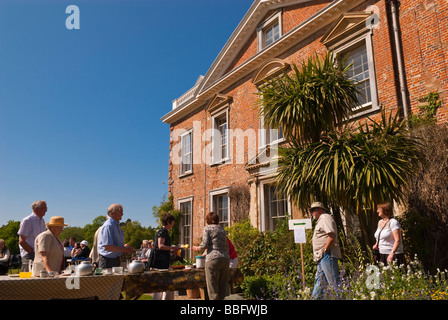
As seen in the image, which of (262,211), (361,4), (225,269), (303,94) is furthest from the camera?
(262,211)

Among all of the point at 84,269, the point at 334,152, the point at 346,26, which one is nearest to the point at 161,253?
the point at 84,269

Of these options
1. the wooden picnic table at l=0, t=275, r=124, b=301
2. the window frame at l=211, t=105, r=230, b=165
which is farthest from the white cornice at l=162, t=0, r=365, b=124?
the wooden picnic table at l=0, t=275, r=124, b=301

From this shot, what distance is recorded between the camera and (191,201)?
15.9 metres

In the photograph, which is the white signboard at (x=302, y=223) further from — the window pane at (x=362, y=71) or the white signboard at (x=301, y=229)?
the window pane at (x=362, y=71)

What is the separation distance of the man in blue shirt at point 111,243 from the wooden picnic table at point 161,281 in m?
0.44

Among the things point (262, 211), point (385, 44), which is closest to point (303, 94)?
point (385, 44)

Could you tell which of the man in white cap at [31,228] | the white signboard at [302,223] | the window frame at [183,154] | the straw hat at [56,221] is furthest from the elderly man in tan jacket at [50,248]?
the window frame at [183,154]

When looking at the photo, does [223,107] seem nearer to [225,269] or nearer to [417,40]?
[417,40]

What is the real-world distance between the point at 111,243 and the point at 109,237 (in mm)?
94

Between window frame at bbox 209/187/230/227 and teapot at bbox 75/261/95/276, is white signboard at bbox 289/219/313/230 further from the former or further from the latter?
window frame at bbox 209/187/230/227

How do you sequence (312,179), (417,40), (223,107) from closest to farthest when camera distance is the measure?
(312,179) < (417,40) < (223,107)

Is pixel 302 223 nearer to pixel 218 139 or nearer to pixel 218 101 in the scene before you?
pixel 218 139

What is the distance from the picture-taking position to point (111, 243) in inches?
194

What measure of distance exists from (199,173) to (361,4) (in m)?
9.20
